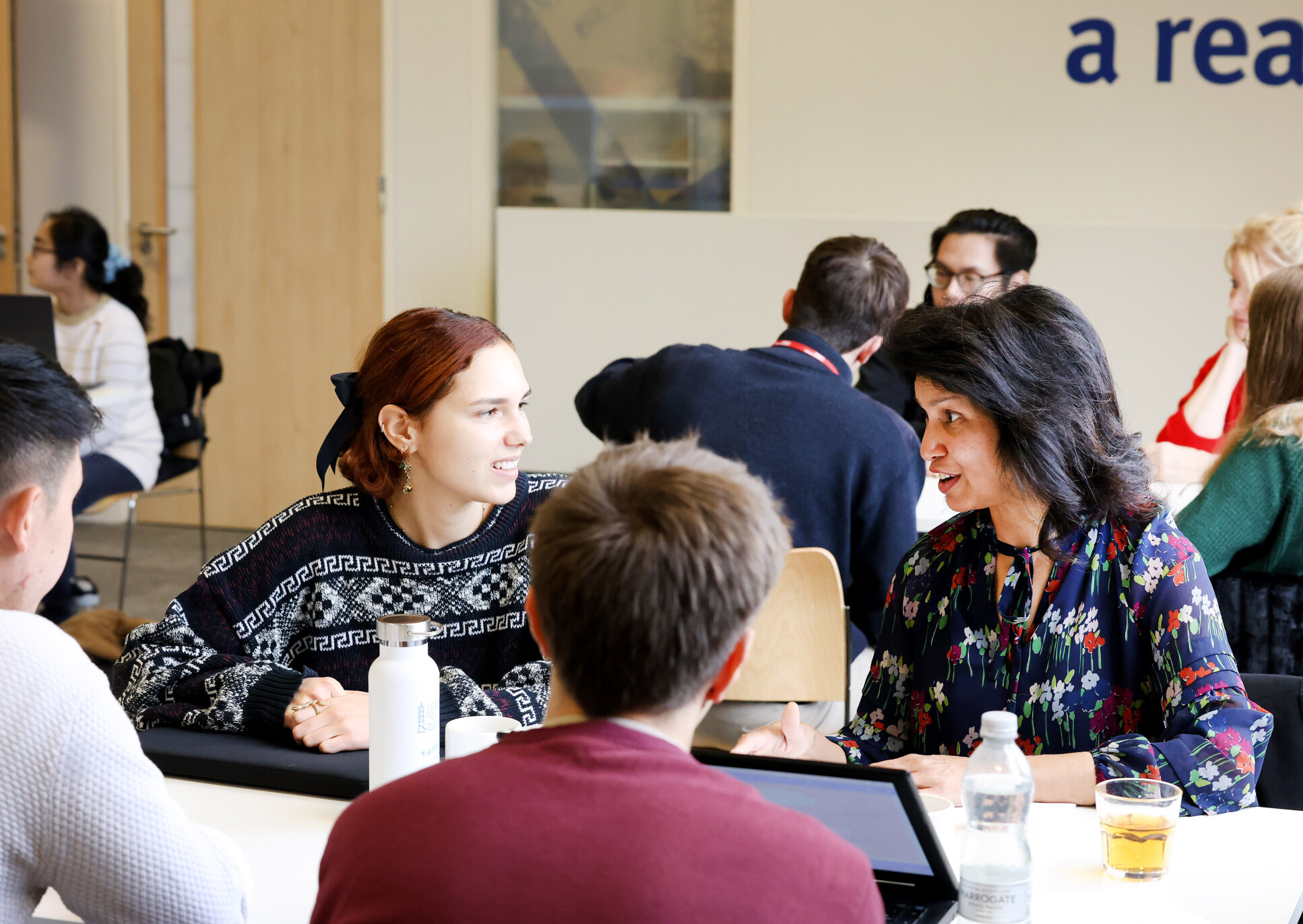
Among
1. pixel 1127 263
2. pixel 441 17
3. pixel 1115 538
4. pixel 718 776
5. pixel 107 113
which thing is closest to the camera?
pixel 718 776

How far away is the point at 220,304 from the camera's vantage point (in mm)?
5871

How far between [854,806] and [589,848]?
0.40 m

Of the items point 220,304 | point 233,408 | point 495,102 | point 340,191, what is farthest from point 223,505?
point 495,102

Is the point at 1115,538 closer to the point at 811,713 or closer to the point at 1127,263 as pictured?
the point at 811,713

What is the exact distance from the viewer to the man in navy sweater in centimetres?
262

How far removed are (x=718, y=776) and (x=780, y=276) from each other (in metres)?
4.50

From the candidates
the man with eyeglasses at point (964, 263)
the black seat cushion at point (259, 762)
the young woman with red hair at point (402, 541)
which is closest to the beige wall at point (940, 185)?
the man with eyeglasses at point (964, 263)

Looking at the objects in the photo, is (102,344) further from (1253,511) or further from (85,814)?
(85,814)

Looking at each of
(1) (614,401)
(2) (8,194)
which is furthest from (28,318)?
(2) (8,194)

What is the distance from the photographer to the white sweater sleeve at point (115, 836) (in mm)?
972

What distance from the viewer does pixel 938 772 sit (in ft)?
4.73

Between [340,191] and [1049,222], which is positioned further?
[340,191]

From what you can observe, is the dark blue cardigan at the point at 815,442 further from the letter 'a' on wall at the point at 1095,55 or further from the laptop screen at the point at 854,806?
the letter 'a' on wall at the point at 1095,55

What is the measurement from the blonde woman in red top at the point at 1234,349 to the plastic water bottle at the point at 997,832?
2386 millimetres
